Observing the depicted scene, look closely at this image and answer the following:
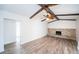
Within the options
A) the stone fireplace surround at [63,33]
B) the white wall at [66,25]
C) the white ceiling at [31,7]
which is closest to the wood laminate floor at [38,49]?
the white ceiling at [31,7]

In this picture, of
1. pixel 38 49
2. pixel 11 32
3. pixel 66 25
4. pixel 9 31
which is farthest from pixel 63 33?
pixel 9 31

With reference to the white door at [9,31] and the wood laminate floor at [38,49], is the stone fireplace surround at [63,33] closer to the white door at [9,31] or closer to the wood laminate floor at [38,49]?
the wood laminate floor at [38,49]

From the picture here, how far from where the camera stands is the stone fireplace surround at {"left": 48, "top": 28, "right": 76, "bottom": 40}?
6769mm

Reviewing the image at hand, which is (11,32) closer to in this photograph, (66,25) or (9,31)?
(9,31)

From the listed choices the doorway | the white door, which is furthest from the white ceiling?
the white door

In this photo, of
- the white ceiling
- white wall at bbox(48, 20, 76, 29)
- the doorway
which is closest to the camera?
the white ceiling

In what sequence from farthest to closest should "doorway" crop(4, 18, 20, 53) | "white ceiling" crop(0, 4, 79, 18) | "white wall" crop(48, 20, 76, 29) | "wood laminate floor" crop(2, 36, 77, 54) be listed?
"white wall" crop(48, 20, 76, 29)
"doorway" crop(4, 18, 20, 53)
"wood laminate floor" crop(2, 36, 77, 54)
"white ceiling" crop(0, 4, 79, 18)

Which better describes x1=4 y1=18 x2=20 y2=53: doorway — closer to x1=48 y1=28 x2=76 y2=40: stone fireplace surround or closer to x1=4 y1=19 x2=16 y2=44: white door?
x1=4 y1=19 x2=16 y2=44: white door

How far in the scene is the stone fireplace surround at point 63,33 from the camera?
6769 mm

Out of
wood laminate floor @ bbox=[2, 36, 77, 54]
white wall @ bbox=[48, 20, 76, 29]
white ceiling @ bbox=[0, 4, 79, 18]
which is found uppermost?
white ceiling @ bbox=[0, 4, 79, 18]

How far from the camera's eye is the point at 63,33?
7500mm
